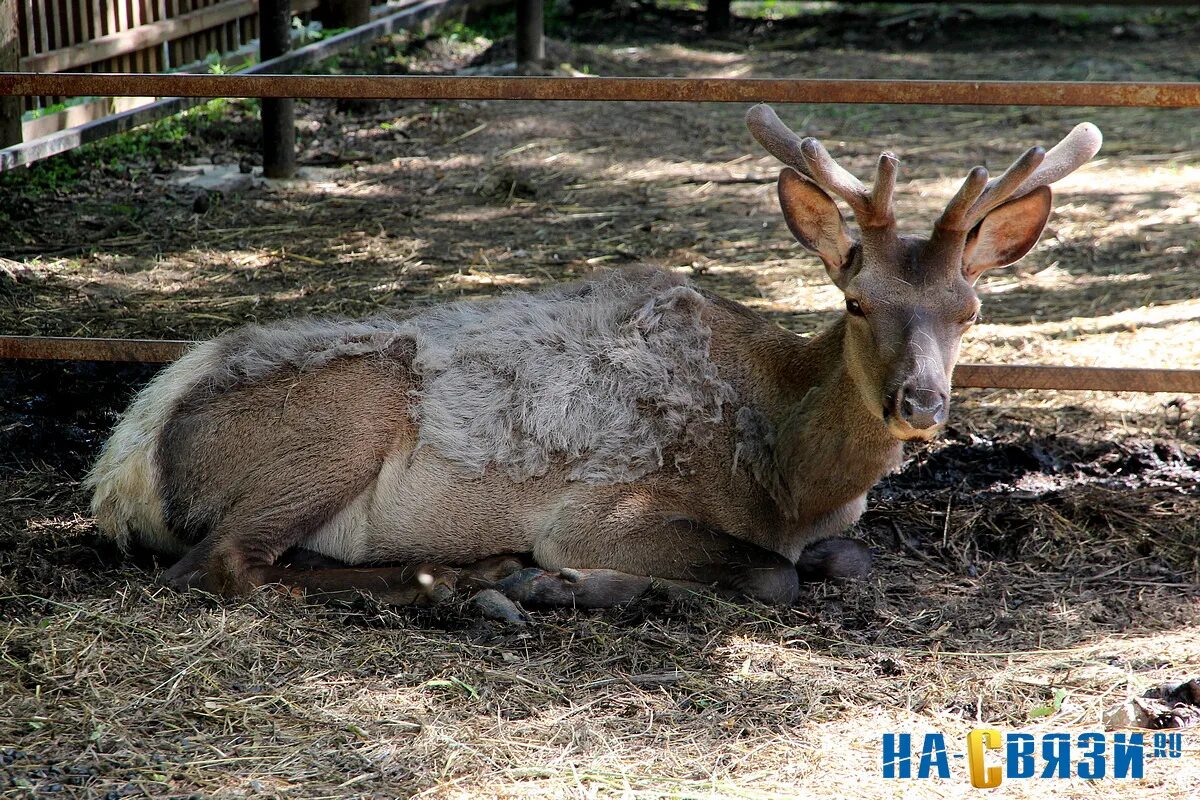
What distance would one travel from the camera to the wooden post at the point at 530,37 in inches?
471

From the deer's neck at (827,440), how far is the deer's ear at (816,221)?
0.81 ft

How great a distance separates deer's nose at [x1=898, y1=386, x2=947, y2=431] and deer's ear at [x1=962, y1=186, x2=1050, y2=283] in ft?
2.38

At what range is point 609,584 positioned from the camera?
4660mm

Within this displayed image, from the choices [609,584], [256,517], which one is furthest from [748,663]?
[256,517]

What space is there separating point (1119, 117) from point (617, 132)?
4800mm

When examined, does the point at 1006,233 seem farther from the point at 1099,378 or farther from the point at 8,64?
the point at 8,64

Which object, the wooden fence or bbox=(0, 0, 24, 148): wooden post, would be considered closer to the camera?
bbox=(0, 0, 24, 148): wooden post

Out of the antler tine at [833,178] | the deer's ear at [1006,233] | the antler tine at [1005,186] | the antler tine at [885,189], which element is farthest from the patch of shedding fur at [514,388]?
the antler tine at [1005,186]

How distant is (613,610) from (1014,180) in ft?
6.89

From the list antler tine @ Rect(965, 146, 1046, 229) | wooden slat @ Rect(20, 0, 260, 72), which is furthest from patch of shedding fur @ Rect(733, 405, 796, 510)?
wooden slat @ Rect(20, 0, 260, 72)

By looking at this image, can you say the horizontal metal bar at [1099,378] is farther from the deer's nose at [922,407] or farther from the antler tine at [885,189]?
the deer's nose at [922,407]

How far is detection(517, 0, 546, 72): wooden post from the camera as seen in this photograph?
39.2ft

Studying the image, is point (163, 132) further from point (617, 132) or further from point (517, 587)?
point (517, 587)

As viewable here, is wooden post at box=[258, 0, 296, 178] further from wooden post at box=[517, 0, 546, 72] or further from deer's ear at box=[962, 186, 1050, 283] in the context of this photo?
deer's ear at box=[962, 186, 1050, 283]
